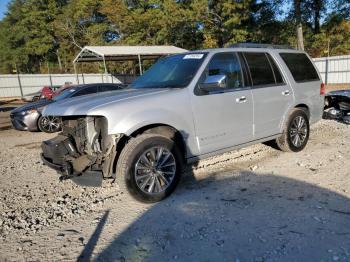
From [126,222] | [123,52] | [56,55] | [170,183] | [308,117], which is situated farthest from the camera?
[56,55]

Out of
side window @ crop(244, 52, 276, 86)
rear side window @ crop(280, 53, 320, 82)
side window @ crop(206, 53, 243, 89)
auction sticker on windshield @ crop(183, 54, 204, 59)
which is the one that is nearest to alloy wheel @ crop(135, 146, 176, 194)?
side window @ crop(206, 53, 243, 89)

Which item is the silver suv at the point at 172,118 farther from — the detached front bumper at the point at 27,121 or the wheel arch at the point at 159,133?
the detached front bumper at the point at 27,121

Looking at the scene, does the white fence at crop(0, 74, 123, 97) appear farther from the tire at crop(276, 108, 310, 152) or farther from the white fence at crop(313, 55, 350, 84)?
the tire at crop(276, 108, 310, 152)

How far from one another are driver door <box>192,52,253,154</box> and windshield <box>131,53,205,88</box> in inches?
7.7

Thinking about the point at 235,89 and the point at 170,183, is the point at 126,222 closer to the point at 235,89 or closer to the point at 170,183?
the point at 170,183

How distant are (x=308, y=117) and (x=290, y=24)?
24728mm

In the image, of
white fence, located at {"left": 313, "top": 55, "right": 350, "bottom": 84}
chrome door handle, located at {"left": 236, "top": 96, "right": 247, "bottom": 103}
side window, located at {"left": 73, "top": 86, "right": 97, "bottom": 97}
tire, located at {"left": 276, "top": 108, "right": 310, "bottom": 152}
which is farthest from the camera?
white fence, located at {"left": 313, "top": 55, "right": 350, "bottom": 84}

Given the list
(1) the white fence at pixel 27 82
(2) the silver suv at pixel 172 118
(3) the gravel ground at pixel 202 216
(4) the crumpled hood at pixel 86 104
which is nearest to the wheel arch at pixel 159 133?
(2) the silver suv at pixel 172 118

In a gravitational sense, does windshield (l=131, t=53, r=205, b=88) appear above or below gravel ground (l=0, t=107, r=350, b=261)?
above

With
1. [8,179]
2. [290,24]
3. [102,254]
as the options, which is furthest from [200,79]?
[290,24]

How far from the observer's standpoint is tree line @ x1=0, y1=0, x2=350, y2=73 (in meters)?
29.8

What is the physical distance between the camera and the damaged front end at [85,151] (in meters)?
4.39

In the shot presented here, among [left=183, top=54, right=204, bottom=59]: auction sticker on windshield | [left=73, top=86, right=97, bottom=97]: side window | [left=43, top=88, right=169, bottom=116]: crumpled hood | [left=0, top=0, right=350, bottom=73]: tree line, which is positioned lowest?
[left=73, top=86, right=97, bottom=97]: side window

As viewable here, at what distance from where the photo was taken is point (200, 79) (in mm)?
5023
